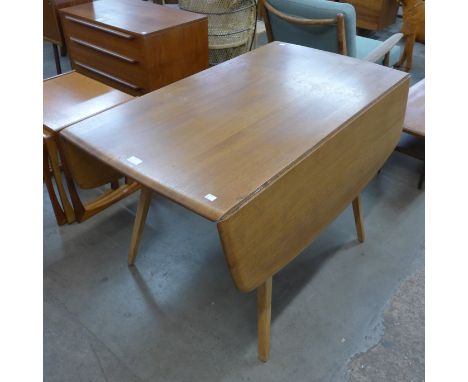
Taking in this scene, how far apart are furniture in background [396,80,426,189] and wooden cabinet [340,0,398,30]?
5.29 ft

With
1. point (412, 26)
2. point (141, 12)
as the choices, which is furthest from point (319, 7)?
point (412, 26)

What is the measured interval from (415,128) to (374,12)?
2.06 m

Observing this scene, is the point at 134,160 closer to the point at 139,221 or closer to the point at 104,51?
the point at 139,221

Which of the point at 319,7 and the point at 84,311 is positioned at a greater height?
the point at 319,7

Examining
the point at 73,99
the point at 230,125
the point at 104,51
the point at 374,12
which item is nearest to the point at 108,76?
the point at 104,51

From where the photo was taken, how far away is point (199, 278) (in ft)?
5.33

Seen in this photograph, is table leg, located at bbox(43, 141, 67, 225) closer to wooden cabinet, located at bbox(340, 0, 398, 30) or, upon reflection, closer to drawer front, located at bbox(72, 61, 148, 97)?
drawer front, located at bbox(72, 61, 148, 97)

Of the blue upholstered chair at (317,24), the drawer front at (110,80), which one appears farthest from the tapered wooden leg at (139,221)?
the blue upholstered chair at (317,24)

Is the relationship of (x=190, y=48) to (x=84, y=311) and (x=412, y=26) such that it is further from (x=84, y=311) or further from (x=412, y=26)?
(x=412, y=26)

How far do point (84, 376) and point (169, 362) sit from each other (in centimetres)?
26

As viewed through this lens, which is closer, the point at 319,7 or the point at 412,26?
the point at 319,7

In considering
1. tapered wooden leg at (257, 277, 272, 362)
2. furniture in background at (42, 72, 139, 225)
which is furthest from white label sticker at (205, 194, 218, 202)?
furniture in background at (42, 72, 139, 225)

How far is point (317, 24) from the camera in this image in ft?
6.30

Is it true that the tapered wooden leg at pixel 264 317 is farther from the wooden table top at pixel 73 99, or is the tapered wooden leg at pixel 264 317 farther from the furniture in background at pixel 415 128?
the furniture in background at pixel 415 128
